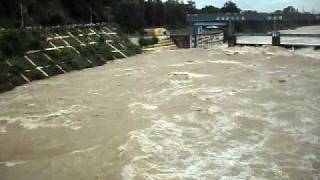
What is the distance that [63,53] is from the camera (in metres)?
27.3

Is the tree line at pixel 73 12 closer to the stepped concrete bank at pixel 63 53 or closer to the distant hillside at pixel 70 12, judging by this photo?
the distant hillside at pixel 70 12

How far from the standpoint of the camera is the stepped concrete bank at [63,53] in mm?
22797

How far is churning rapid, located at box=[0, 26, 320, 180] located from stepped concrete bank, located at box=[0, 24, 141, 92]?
1102mm

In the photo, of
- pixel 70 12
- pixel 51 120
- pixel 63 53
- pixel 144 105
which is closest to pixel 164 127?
pixel 144 105

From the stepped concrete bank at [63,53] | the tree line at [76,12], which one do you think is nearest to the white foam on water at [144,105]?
the stepped concrete bank at [63,53]

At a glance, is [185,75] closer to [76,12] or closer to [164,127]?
[164,127]

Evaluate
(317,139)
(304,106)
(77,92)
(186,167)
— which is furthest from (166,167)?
(77,92)

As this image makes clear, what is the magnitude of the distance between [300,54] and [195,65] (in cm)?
906

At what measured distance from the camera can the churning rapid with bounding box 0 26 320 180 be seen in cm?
1017

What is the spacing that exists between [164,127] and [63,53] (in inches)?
601

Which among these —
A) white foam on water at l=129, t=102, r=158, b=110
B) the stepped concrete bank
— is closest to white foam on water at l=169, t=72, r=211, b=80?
the stepped concrete bank

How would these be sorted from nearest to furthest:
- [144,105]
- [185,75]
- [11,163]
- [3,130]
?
[11,163]
[3,130]
[144,105]
[185,75]

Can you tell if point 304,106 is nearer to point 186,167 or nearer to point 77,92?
point 186,167

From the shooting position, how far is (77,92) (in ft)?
64.8
